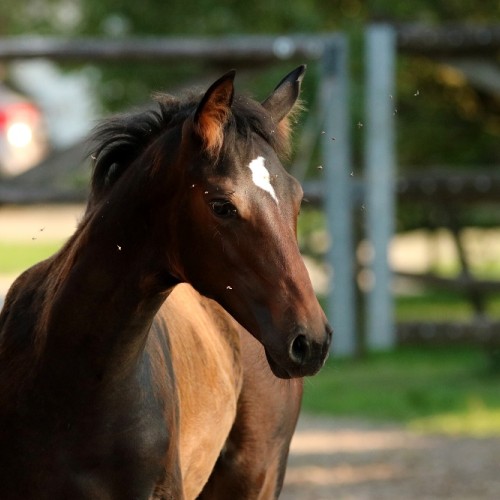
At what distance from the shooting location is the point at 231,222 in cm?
339

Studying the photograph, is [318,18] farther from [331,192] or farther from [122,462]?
[122,462]

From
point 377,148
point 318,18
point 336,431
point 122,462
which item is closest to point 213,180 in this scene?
point 122,462

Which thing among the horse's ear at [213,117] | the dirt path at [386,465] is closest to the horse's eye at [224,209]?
→ the horse's ear at [213,117]

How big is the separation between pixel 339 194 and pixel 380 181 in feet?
1.20

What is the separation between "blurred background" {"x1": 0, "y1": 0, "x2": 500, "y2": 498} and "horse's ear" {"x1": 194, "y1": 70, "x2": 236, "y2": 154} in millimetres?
4284

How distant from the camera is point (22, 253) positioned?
910 inches

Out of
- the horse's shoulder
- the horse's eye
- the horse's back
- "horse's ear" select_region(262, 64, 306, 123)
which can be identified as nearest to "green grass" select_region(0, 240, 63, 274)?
the horse's back

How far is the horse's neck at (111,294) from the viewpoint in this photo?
11.9 ft

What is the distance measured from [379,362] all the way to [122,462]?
773 centimetres

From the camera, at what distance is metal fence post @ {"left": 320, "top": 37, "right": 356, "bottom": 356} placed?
10.9m

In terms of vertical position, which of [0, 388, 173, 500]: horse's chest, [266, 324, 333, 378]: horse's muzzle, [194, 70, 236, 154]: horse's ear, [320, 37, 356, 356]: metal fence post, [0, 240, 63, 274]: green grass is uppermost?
[0, 240, 63, 274]: green grass

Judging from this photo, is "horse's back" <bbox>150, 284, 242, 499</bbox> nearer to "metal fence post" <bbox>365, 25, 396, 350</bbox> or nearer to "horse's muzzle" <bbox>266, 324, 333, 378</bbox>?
"horse's muzzle" <bbox>266, 324, 333, 378</bbox>

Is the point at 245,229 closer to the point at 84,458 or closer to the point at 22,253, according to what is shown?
the point at 84,458

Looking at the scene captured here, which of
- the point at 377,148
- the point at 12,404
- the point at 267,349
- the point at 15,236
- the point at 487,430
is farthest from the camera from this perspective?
the point at 15,236
